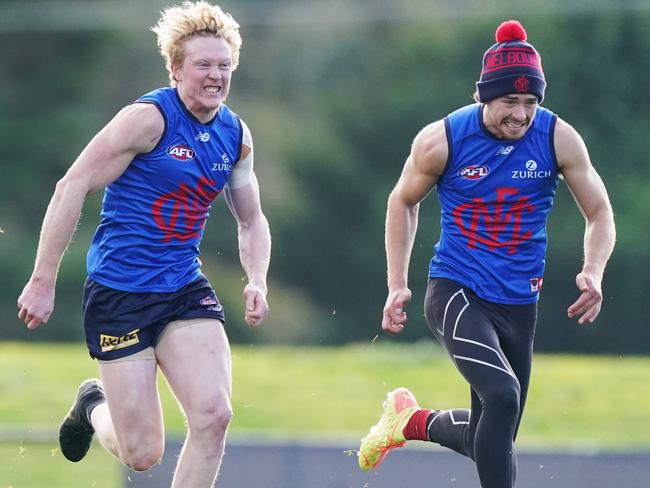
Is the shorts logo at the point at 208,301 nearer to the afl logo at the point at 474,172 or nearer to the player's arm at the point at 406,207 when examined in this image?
the player's arm at the point at 406,207

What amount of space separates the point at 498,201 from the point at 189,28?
5.21ft

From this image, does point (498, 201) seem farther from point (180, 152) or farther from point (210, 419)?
point (210, 419)

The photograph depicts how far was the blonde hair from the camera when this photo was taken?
5836 mm

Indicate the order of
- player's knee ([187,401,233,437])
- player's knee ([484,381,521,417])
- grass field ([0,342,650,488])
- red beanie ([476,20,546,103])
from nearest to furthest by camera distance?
1. player's knee ([187,401,233,437])
2. player's knee ([484,381,521,417])
3. red beanie ([476,20,546,103])
4. grass field ([0,342,650,488])

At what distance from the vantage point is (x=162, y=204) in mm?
5820

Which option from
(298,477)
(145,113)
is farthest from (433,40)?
(145,113)

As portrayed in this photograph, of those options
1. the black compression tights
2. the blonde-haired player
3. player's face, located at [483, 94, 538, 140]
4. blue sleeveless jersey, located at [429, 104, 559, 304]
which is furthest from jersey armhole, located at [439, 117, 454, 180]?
the blonde-haired player

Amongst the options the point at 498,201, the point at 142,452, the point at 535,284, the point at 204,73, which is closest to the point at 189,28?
the point at 204,73

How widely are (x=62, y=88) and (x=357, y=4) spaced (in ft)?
20.5

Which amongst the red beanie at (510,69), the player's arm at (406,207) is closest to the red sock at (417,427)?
the player's arm at (406,207)

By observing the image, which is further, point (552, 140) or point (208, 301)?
point (552, 140)

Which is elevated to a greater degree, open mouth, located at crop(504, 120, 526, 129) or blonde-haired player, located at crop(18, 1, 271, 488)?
open mouth, located at crop(504, 120, 526, 129)

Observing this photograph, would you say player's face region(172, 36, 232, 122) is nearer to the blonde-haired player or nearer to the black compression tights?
the blonde-haired player

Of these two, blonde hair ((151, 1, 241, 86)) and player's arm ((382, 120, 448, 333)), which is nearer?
blonde hair ((151, 1, 241, 86))
